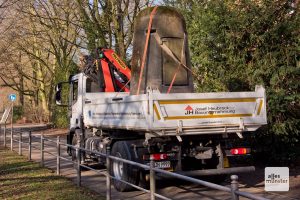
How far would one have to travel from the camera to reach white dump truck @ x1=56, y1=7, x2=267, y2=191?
8602 millimetres

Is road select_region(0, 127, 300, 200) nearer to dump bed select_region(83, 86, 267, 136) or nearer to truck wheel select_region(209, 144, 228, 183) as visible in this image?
truck wheel select_region(209, 144, 228, 183)

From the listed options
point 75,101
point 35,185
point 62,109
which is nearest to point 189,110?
point 35,185

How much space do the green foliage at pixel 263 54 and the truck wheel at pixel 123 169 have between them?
395cm

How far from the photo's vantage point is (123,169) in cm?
966

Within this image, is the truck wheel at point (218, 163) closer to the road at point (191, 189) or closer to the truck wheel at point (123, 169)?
the road at point (191, 189)

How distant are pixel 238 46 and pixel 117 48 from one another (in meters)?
12.0

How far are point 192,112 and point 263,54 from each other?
4164 mm

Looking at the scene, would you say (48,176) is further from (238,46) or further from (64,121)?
(64,121)

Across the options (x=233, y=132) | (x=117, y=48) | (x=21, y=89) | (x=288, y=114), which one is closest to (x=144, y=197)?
(x=233, y=132)

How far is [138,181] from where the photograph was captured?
31.2 ft

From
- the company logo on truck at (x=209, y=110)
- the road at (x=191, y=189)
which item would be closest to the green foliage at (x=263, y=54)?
the road at (x=191, y=189)

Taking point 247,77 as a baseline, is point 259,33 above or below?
above

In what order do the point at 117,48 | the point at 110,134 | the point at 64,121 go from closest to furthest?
the point at 110,134
the point at 117,48
the point at 64,121

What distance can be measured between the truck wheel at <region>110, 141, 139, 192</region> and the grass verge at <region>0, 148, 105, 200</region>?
589 mm
